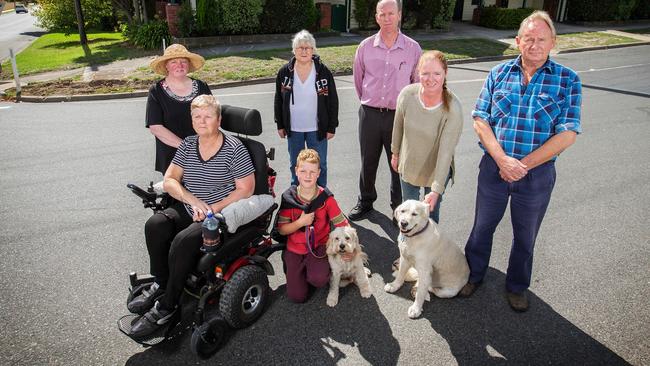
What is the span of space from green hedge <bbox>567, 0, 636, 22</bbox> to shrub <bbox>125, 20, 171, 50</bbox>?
24.4 metres

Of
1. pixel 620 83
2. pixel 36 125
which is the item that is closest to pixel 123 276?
pixel 36 125

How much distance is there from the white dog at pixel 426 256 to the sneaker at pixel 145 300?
196 centimetres

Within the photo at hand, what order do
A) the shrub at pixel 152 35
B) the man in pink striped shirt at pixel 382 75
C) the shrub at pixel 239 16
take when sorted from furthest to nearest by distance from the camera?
1. the shrub at pixel 239 16
2. the shrub at pixel 152 35
3. the man in pink striped shirt at pixel 382 75

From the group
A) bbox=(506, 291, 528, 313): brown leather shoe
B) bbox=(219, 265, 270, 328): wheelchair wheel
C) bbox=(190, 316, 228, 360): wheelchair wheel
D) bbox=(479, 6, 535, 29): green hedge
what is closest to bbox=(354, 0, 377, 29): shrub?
bbox=(479, 6, 535, 29): green hedge

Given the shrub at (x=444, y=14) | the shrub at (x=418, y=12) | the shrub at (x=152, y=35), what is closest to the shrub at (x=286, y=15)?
the shrub at (x=152, y=35)

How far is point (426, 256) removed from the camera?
3.36 m

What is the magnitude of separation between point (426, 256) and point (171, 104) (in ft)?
8.84

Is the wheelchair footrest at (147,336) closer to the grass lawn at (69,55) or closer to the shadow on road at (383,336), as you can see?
the shadow on road at (383,336)

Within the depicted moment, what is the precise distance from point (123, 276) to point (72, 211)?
1.81 m

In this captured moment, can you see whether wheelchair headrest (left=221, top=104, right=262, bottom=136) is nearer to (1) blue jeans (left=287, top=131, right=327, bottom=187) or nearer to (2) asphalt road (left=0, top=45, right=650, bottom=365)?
(1) blue jeans (left=287, top=131, right=327, bottom=187)

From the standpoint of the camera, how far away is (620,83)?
12.1 meters

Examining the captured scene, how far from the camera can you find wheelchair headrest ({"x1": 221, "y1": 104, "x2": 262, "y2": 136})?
3.57 meters

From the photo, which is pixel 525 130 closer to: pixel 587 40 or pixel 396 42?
pixel 396 42

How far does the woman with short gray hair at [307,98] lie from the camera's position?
4.62m
